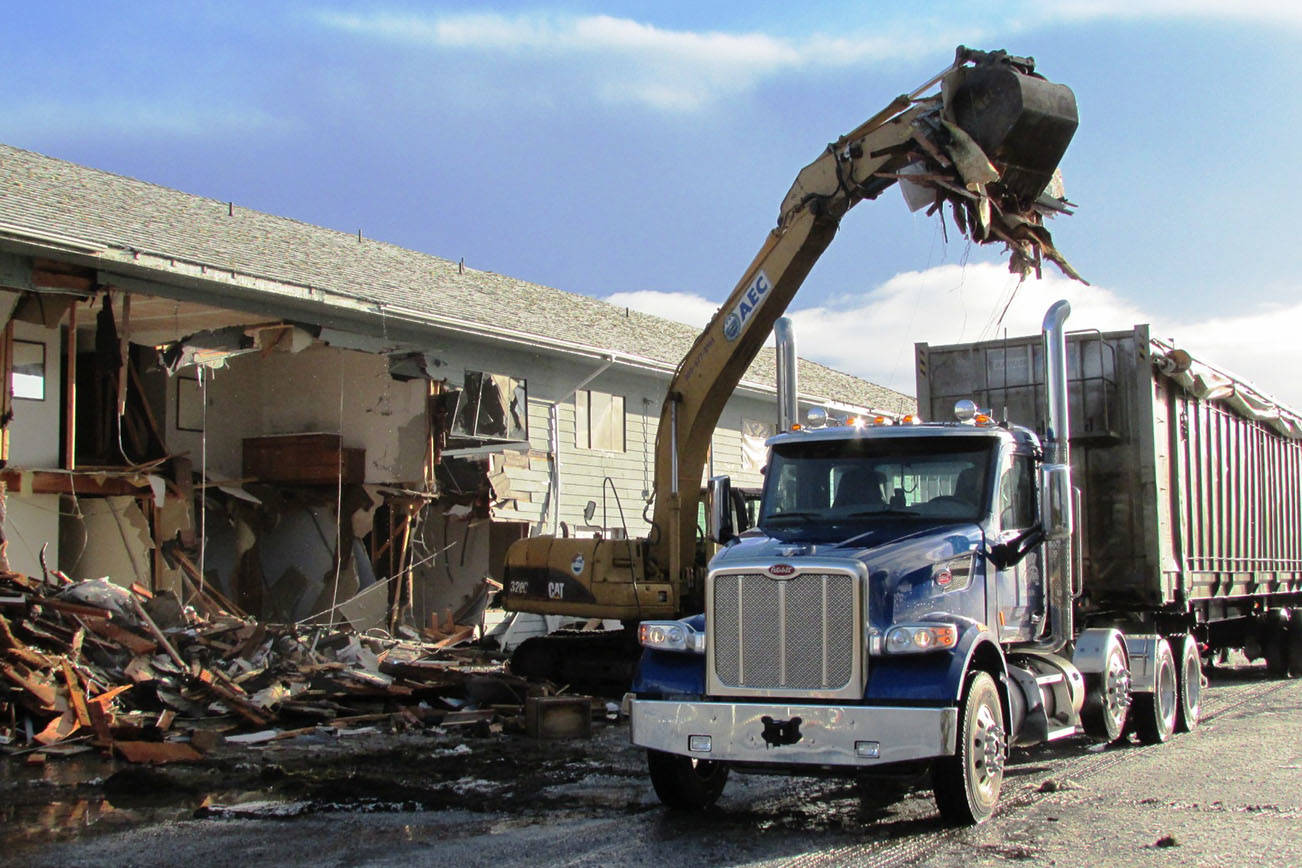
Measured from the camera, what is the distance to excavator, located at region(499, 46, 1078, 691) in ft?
33.2

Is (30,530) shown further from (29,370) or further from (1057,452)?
(1057,452)

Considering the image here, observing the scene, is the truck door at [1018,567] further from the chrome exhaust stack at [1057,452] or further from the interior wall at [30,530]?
the interior wall at [30,530]

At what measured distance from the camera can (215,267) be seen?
17406 mm

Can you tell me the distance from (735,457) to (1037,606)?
64.2 feet

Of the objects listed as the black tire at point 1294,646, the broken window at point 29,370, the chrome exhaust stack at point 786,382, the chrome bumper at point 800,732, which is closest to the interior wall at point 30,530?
the broken window at point 29,370

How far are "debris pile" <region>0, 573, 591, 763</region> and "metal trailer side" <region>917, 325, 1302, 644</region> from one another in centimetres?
559

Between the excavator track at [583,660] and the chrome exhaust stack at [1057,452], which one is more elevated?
the chrome exhaust stack at [1057,452]

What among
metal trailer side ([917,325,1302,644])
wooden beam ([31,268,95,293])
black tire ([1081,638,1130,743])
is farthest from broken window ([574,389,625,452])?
black tire ([1081,638,1130,743])

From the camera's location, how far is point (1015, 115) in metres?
9.88

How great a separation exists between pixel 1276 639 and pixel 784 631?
1262cm

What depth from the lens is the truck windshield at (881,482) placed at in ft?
29.0

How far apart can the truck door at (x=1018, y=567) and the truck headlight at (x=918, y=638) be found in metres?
1.50

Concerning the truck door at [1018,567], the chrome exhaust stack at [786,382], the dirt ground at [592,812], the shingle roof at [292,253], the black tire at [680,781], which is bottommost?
the dirt ground at [592,812]

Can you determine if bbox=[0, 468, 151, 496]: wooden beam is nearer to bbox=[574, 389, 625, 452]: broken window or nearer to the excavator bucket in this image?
Answer: bbox=[574, 389, 625, 452]: broken window
